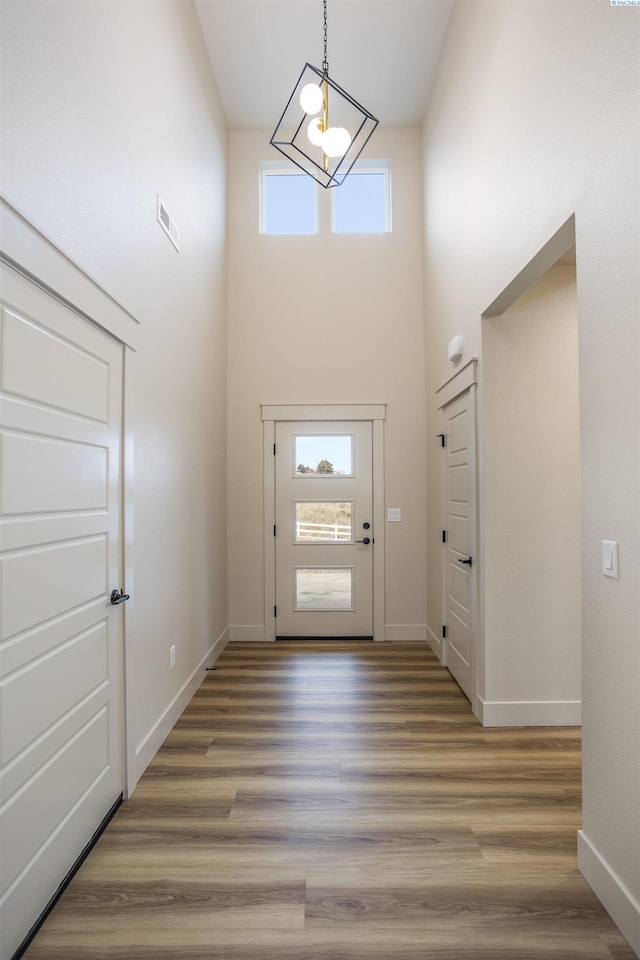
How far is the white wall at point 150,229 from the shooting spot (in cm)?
172

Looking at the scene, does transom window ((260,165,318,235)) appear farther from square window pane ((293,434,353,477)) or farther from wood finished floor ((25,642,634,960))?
wood finished floor ((25,642,634,960))

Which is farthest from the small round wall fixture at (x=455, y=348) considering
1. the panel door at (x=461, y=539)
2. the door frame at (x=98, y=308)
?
the door frame at (x=98, y=308)

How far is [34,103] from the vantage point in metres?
1.65

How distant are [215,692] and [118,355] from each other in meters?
2.43

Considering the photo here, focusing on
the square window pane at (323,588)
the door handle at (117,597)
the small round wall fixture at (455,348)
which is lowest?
the square window pane at (323,588)

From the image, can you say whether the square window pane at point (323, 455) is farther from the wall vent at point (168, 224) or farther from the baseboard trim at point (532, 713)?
the baseboard trim at point (532, 713)

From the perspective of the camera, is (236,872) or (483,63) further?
(483,63)

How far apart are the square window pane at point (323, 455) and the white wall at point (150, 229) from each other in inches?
31.3

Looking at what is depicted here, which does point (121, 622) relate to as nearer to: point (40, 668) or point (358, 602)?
point (40, 668)

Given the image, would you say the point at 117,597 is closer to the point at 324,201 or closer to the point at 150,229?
the point at 150,229

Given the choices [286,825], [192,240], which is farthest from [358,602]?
[192,240]

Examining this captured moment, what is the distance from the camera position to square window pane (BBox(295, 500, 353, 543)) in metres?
5.12

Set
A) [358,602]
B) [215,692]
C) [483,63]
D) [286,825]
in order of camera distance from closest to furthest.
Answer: [286,825]
[483,63]
[215,692]
[358,602]

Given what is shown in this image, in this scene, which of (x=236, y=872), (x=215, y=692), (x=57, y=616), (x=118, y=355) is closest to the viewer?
(x=57, y=616)
